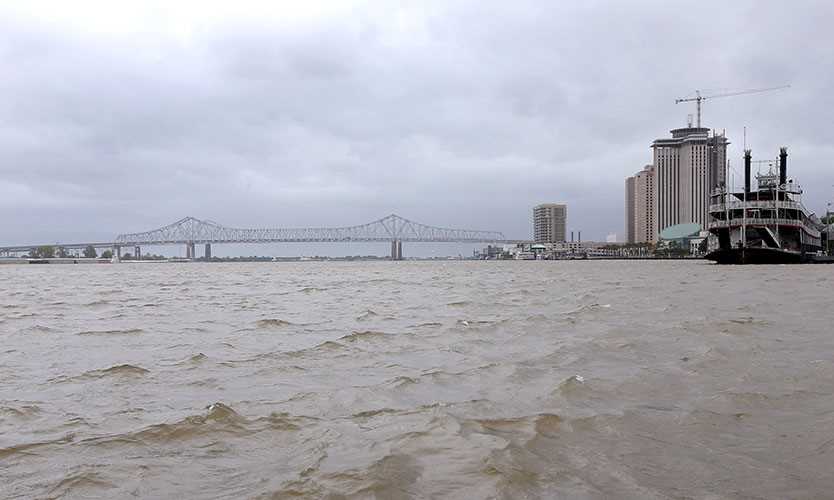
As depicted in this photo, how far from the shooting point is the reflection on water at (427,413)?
417cm

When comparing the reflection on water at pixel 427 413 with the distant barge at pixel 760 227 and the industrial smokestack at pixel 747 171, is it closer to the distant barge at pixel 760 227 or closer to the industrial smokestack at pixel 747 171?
the distant barge at pixel 760 227

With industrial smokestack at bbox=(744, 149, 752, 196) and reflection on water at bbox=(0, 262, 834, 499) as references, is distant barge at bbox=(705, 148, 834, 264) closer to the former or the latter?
industrial smokestack at bbox=(744, 149, 752, 196)

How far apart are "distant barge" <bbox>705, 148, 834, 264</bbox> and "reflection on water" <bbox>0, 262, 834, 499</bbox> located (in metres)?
67.0

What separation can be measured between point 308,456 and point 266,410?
5.49 feet

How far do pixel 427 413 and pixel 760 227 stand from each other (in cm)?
7826

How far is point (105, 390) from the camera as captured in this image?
290 inches

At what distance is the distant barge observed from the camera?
72000 millimetres

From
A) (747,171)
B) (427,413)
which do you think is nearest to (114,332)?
(427,413)

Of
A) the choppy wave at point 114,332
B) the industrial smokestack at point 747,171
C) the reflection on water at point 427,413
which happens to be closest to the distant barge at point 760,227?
the industrial smokestack at point 747,171

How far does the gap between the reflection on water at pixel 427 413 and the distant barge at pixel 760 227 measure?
66975mm

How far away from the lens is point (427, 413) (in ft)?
19.5

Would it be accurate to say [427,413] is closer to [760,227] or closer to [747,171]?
[760,227]

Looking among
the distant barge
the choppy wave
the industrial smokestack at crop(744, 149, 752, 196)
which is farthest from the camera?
the industrial smokestack at crop(744, 149, 752, 196)

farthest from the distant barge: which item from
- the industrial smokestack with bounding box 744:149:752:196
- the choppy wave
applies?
the choppy wave
